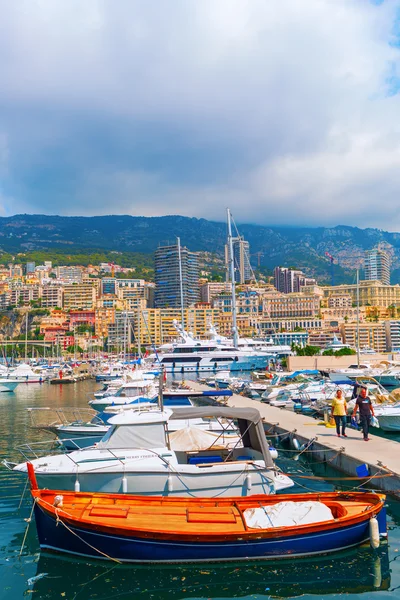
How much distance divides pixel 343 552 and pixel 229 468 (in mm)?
2582

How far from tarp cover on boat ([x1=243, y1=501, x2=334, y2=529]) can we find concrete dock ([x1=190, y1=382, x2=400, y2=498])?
251cm

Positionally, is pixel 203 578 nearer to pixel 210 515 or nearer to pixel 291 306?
pixel 210 515

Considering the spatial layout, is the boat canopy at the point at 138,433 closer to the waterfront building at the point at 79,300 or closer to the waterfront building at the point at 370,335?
the waterfront building at the point at 370,335

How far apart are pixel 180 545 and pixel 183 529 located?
0.25 meters

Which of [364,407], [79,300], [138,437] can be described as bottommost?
[364,407]

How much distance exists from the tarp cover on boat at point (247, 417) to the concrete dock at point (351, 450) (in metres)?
2.75

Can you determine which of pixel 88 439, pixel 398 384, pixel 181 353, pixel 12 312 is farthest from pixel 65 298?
pixel 88 439

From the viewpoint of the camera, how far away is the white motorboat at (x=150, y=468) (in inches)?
432

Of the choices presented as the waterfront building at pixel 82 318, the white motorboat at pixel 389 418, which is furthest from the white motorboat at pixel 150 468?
the waterfront building at pixel 82 318

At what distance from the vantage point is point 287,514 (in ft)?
32.6

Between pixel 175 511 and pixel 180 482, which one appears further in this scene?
pixel 180 482

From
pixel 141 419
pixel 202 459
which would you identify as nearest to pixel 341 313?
pixel 202 459

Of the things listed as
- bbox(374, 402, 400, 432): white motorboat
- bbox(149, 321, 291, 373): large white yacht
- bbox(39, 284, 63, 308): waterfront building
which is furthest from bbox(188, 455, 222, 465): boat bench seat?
bbox(39, 284, 63, 308): waterfront building

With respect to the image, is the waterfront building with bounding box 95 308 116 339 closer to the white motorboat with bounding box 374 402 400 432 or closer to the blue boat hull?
the white motorboat with bounding box 374 402 400 432
